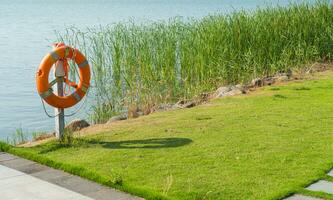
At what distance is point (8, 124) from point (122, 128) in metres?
3.35

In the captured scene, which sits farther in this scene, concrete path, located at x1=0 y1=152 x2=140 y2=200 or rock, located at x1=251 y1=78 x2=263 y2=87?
rock, located at x1=251 y1=78 x2=263 y2=87

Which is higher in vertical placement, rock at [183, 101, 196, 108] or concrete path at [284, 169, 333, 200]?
rock at [183, 101, 196, 108]

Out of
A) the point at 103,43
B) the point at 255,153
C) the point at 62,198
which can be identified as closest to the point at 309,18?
the point at 103,43

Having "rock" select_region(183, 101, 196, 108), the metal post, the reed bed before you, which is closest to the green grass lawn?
the metal post

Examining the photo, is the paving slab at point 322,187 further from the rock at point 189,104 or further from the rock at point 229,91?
the rock at point 229,91

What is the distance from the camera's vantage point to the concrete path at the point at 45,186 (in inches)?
127

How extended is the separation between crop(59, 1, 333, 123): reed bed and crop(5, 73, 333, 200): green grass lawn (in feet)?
6.75

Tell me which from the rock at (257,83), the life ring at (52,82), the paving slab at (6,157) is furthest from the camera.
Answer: the rock at (257,83)

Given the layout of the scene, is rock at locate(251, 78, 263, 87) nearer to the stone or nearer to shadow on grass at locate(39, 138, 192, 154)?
the stone

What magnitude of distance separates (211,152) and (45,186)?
131 cm

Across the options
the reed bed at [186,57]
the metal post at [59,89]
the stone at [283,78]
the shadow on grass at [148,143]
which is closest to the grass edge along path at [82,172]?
the metal post at [59,89]

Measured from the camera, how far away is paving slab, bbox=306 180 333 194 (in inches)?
131

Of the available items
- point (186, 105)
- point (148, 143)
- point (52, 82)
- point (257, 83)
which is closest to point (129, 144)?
point (148, 143)

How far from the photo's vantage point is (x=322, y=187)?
3379mm
